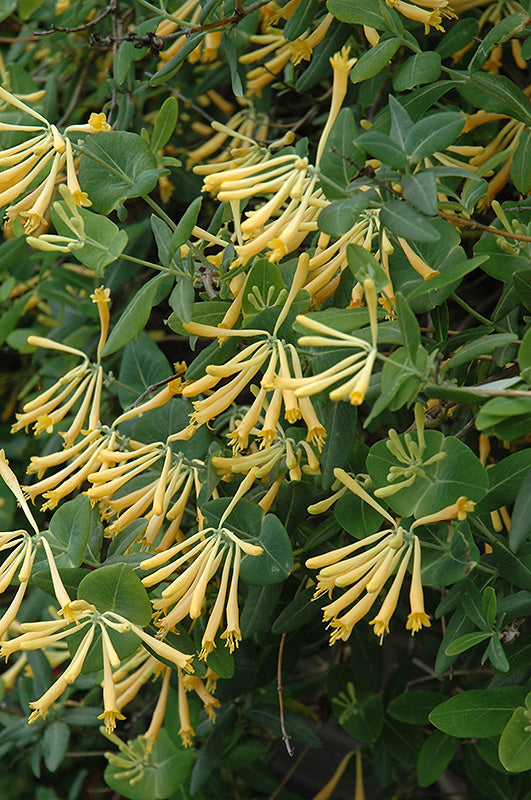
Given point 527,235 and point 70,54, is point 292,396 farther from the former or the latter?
point 70,54

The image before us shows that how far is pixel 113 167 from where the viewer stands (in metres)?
0.80

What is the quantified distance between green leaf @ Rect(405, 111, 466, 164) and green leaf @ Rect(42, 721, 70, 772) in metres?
1.09

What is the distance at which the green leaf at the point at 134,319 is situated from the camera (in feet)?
2.50

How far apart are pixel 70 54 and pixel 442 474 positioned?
1193 millimetres

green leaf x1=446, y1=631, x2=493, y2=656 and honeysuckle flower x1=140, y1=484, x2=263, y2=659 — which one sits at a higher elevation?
honeysuckle flower x1=140, y1=484, x2=263, y2=659

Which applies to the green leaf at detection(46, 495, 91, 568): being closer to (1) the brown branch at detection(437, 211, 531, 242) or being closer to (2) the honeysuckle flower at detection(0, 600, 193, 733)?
(2) the honeysuckle flower at detection(0, 600, 193, 733)

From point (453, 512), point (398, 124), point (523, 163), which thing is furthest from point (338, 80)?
point (453, 512)

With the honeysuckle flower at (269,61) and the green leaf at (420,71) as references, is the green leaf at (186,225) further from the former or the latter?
the honeysuckle flower at (269,61)

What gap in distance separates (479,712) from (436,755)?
292 millimetres

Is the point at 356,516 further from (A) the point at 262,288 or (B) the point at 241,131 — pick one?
(B) the point at 241,131

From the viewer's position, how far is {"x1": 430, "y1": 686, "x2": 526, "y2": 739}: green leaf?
800 mm

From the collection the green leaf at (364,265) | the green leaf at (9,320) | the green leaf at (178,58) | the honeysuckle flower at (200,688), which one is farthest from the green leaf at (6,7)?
the honeysuckle flower at (200,688)

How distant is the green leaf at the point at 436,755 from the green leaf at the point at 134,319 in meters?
0.70

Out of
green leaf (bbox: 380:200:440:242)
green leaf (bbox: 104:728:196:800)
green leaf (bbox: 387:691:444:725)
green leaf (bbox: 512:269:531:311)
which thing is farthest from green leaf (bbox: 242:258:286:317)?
green leaf (bbox: 104:728:196:800)
